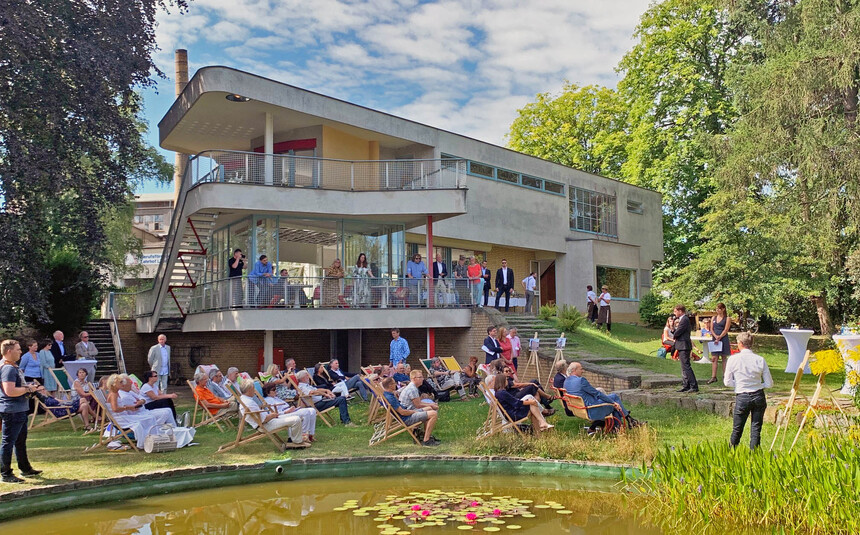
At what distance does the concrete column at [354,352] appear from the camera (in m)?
21.6

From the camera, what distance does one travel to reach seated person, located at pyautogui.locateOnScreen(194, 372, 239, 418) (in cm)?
1202

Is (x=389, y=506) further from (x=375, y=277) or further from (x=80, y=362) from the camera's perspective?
(x=375, y=277)

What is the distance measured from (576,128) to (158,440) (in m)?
33.1

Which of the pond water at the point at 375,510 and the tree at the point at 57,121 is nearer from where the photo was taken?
the pond water at the point at 375,510

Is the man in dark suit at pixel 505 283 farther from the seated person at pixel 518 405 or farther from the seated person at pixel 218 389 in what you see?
Result: the seated person at pixel 518 405

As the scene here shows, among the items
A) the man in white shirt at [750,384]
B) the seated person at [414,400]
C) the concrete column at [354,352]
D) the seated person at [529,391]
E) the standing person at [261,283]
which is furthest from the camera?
the concrete column at [354,352]

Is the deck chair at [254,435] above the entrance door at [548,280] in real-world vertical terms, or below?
below

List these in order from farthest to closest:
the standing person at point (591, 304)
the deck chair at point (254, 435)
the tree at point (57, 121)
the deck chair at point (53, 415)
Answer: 1. the standing person at point (591, 304)
2. the tree at point (57, 121)
3. the deck chair at point (53, 415)
4. the deck chair at point (254, 435)

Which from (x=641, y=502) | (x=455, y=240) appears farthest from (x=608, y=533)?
(x=455, y=240)

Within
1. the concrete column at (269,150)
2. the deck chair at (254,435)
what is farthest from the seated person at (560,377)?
the concrete column at (269,150)

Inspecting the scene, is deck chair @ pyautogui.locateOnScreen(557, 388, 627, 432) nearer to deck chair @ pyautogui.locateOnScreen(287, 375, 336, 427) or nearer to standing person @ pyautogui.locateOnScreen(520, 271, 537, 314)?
deck chair @ pyautogui.locateOnScreen(287, 375, 336, 427)

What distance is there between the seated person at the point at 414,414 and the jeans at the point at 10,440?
4639 mm

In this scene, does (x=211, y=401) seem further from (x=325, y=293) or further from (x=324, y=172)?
(x=324, y=172)

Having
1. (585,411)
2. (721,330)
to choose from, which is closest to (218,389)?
(585,411)
